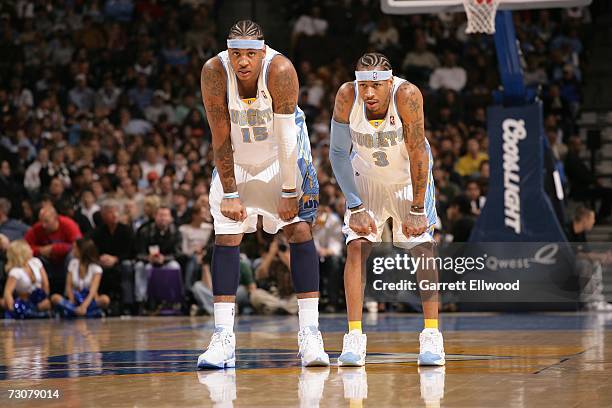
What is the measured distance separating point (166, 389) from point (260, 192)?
5.07ft

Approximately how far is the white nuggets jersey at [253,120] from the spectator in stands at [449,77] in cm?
1145

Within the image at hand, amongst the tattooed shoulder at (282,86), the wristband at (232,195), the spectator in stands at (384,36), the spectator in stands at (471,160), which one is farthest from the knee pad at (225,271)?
the spectator in stands at (384,36)

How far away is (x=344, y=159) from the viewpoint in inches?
270

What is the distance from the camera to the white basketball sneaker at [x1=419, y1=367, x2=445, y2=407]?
518cm

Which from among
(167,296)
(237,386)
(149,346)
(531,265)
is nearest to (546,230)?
(531,265)

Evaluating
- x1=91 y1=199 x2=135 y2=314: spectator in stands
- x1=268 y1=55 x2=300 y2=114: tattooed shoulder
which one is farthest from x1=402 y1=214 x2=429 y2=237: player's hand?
x1=91 y1=199 x2=135 y2=314: spectator in stands

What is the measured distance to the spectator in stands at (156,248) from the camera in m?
13.4

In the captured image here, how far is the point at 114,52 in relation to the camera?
63.8 feet

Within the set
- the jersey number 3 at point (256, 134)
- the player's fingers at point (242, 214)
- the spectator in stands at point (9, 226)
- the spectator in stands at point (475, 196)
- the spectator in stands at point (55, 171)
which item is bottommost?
the spectator in stands at point (9, 226)

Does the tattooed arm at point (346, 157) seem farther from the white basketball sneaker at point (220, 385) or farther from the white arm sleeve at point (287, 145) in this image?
the white basketball sneaker at point (220, 385)

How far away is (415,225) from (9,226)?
8468 millimetres

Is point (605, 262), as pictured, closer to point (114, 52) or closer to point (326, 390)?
point (326, 390)

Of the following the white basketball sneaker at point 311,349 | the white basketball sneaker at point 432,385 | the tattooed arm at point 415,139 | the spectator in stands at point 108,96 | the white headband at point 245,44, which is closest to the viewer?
the white basketball sneaker at point 432,385

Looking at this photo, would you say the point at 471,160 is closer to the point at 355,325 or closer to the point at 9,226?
the point at 9,226
